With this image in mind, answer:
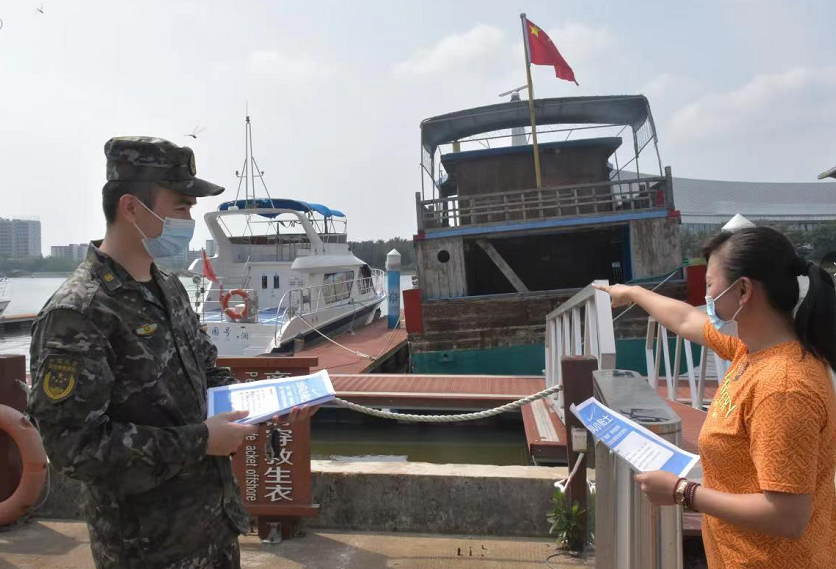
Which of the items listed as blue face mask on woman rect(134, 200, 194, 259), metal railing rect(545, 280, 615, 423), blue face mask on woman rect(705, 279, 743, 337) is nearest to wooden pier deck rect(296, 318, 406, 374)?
metal railing rect(545, 280, 615, 423)

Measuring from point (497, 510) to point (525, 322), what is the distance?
22.7 ft

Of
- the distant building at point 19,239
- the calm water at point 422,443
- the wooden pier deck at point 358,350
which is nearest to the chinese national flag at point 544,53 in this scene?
the wooden pier deck at point 358,350

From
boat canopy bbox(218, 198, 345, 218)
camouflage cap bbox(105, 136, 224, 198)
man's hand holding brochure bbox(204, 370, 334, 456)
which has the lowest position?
man's hand holding brochure bbox(204, 370, 334, 456)

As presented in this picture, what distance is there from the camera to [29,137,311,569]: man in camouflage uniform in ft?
5.04

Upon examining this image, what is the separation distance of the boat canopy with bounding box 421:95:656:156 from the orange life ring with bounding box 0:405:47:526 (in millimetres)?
9853

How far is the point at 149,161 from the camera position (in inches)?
73.0

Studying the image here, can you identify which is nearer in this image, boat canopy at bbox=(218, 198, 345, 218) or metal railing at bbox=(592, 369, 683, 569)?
metal railing at bbox=(592, 369, 683, 569)

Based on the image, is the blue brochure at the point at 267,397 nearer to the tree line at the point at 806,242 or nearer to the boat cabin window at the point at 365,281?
the tree line at the point at 806,242

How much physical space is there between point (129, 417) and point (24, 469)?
244 cm

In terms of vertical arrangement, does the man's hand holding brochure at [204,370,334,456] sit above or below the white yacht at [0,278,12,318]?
below

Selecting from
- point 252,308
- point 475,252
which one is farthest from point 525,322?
point 252,308

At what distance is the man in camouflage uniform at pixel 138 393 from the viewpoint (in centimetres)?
154

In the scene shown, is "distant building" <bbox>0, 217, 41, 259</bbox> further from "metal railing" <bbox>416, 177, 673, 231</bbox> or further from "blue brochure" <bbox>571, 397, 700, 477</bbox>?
"blue brochure" <bbox>571, 397, 700, 477</bbox>

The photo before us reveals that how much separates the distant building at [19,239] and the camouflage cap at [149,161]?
2198 inches
